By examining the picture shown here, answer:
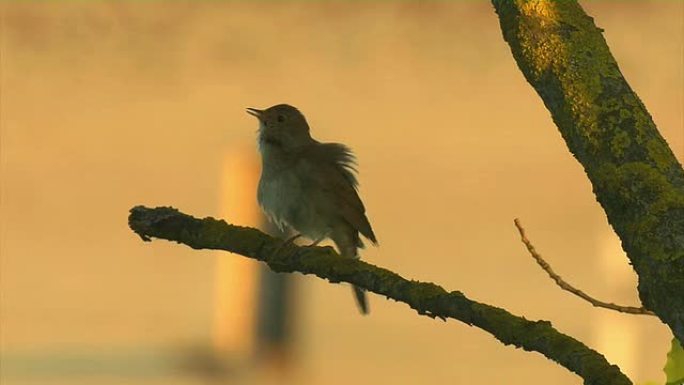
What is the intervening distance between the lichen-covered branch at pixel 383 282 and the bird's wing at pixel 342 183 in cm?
381

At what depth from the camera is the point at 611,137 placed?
2994 millimetres

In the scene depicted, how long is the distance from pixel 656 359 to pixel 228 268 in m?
6.85

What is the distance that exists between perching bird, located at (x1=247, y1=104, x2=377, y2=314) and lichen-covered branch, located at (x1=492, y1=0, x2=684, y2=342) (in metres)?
3.98

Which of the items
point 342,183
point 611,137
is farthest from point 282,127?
point 611,137

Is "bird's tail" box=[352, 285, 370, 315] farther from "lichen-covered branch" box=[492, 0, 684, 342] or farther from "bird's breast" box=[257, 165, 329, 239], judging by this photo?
"lichen-covered branch" box=[492, 0, 684, 342]

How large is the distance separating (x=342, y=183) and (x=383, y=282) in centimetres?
423

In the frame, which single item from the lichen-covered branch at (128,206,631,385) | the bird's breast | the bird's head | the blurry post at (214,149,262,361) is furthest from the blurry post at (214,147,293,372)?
the lichen-covered branch at (128,206,631,385)

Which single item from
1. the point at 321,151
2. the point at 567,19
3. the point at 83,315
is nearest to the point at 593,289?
the point at 83,315

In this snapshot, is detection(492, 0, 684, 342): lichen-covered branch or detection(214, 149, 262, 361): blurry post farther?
detection(214, 149, 262, 361): blurry post

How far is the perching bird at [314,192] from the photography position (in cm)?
720

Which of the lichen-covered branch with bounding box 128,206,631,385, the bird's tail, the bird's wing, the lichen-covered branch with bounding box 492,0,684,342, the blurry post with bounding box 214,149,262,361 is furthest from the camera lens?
the blurry post with bounding box 214,149,262,361

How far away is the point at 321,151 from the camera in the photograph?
7672mm

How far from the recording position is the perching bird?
720 centimetres

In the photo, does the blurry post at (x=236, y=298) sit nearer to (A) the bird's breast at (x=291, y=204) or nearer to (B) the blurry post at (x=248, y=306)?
(B) the blurry post at (x=248, y=306)
